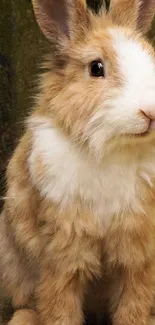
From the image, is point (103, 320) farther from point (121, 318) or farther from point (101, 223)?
point (101, 223)

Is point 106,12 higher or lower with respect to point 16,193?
higher

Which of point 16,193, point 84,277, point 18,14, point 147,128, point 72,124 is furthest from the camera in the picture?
point 18,14

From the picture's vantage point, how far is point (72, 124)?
1831 mm

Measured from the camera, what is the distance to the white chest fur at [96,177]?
1863 millimetres

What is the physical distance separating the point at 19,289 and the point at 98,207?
20.1 inches

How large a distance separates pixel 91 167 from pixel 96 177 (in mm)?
31

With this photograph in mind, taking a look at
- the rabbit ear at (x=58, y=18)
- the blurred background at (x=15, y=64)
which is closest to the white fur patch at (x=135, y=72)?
the rabbit ear at (x=58, y=18)

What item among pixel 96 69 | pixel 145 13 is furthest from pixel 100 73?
pixel 145 13

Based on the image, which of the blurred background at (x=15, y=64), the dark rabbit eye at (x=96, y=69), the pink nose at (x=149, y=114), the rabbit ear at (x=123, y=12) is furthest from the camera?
the blurred background at (x=15, y=64)

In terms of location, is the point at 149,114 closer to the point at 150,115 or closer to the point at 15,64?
the point at 150,115

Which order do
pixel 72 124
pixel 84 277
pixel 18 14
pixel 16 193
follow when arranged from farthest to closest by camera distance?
pixel 18 14 → pixel 16 193 → pixel 84 277 → pixel 72 124

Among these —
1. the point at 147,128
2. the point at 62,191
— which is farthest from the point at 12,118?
the point at 147,128

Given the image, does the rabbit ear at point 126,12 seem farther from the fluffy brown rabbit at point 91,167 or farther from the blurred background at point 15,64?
the blurred background at point 15,64

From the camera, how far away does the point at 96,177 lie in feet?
6.11
